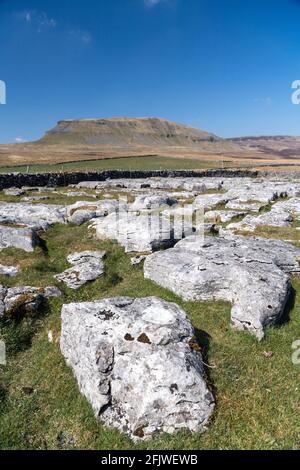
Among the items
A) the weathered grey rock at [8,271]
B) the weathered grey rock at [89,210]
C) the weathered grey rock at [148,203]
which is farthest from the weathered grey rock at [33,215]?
the weathered grey rock at [8,271]

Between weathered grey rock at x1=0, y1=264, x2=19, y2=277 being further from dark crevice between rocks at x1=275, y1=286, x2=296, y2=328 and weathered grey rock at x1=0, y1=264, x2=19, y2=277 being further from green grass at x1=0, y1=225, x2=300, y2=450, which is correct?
dark crevice between rocks at x1=275, y1=286, x2=296, y2=328

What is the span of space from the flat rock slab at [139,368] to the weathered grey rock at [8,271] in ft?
22.8

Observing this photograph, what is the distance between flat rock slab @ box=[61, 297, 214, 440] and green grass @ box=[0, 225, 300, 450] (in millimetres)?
356

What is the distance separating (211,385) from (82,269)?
9.59 meters

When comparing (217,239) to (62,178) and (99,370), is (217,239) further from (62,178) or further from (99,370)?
(62,178)

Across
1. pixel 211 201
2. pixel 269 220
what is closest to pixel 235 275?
pixel 269 220

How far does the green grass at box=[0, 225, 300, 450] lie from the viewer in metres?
8.42

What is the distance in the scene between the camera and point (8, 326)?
13023 millimetres

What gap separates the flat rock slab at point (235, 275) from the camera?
12992 mm

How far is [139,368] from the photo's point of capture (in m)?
9.22

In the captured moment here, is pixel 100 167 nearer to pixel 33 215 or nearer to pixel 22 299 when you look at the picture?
pixel 33 215

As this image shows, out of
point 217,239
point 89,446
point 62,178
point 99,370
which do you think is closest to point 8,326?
point 99,370

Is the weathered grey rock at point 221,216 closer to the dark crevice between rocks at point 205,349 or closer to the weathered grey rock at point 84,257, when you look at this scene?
the weathered grey rock at point 84,257
